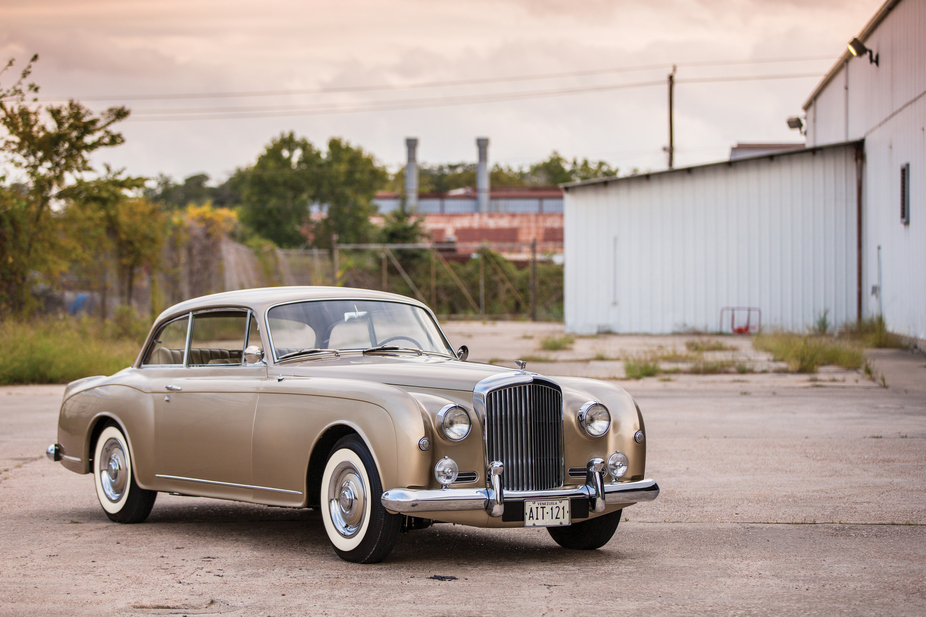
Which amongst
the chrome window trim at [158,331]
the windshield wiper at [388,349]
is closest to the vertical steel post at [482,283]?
the chrome window trim at [158,331]

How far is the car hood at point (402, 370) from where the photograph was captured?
5.72 metres

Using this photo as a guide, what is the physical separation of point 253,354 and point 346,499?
130cm

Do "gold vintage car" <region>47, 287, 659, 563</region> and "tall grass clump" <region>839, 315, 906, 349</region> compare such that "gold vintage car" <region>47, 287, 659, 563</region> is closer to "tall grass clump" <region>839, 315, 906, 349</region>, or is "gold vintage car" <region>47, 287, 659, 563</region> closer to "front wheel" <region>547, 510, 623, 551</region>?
"front wheel" <region>547, 510, 623, 551</region>

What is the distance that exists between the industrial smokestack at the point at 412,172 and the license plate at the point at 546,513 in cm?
7140

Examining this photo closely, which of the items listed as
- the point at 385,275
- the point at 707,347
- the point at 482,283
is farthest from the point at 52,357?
the point at 482,283

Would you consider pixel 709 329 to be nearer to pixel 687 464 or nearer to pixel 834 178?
pixel 834 178

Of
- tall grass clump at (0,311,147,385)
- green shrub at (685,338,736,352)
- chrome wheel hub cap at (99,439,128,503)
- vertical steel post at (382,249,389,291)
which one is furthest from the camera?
vertical steel post at (382,249,389,291)

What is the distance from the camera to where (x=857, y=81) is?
2841 centimetres

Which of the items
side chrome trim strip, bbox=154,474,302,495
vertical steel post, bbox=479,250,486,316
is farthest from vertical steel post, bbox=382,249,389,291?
side chrome trim strip, bbox=154,474,302,495

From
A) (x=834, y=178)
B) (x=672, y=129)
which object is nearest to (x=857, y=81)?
(x=834, y=178)

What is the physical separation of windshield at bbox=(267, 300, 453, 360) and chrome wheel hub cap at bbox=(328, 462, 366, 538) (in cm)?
113

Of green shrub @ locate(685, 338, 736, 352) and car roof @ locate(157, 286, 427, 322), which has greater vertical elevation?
car roof @ locate(157, 286, 427, 322)

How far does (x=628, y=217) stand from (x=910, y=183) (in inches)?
356

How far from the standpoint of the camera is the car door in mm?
6418
